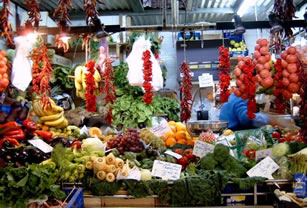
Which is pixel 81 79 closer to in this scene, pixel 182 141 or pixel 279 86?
pixel 182 141

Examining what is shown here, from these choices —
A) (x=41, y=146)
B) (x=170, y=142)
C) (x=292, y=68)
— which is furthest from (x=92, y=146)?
(x=292, y=68)

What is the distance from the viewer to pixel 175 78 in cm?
849

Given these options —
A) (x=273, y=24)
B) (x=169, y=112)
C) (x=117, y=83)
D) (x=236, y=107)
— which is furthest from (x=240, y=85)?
(x=117, y=83)

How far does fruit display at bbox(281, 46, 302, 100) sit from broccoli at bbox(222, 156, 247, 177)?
2.75 ft

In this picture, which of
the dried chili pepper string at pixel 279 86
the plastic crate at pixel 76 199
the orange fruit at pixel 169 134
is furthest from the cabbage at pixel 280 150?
the plastic crate at pixel 76 199

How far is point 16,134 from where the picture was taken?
3.69 metres

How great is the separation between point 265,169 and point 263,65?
1049mm

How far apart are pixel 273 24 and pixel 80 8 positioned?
5.34 meters

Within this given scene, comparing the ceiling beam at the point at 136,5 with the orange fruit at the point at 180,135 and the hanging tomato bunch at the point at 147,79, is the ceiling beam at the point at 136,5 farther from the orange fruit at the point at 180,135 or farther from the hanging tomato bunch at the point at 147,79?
the orange fruit at the point at 180,135

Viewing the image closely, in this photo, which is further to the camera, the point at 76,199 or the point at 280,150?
the point at 280,150

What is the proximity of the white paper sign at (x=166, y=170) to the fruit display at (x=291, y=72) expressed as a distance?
1.33 m

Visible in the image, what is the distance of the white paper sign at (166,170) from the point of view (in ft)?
9.40

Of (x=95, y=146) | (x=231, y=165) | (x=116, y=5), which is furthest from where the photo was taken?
(x=116, y=5)

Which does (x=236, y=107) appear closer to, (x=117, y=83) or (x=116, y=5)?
(x=117, y=83)
